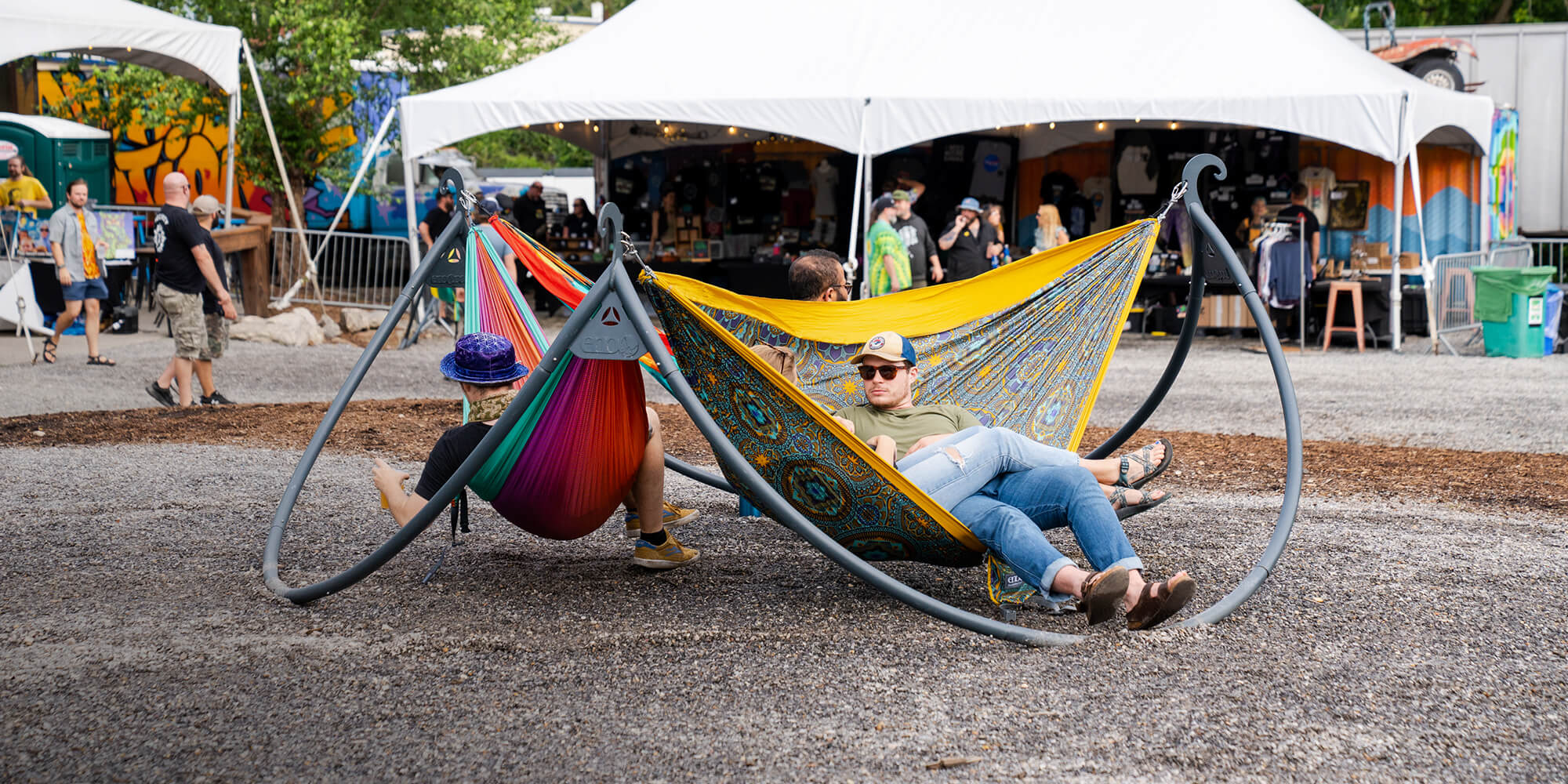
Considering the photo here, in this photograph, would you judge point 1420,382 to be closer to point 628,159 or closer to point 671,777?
point 671,777

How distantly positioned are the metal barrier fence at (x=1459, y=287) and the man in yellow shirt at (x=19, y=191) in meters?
12.6

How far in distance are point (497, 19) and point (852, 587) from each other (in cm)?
1471

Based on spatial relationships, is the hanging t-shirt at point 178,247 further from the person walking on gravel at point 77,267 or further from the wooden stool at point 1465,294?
the wooden stool at point 1465,294

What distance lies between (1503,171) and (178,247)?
44.5 ft

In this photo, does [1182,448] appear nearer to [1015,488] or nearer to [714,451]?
[1015,488]

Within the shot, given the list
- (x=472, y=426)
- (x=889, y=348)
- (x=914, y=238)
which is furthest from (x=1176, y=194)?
(x=914, y=238)

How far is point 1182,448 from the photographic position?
7484 millimetres

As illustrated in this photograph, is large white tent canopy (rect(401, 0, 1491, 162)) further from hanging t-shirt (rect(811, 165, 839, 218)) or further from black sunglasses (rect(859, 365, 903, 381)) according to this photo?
black sunglasses (rect(859, 365, 903, 381))

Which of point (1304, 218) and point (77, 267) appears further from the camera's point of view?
point (1304, 218)

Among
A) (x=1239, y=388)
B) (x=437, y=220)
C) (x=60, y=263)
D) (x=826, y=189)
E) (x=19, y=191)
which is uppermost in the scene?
(x=826, y=189)

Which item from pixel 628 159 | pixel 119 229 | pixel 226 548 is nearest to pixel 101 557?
pixel 226 548

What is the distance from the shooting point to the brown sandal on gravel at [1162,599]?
3822mm

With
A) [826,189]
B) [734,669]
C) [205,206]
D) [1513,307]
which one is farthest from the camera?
[826,189]

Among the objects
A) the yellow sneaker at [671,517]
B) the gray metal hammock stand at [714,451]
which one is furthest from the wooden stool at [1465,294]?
the yellow sneaker at [671,517]
